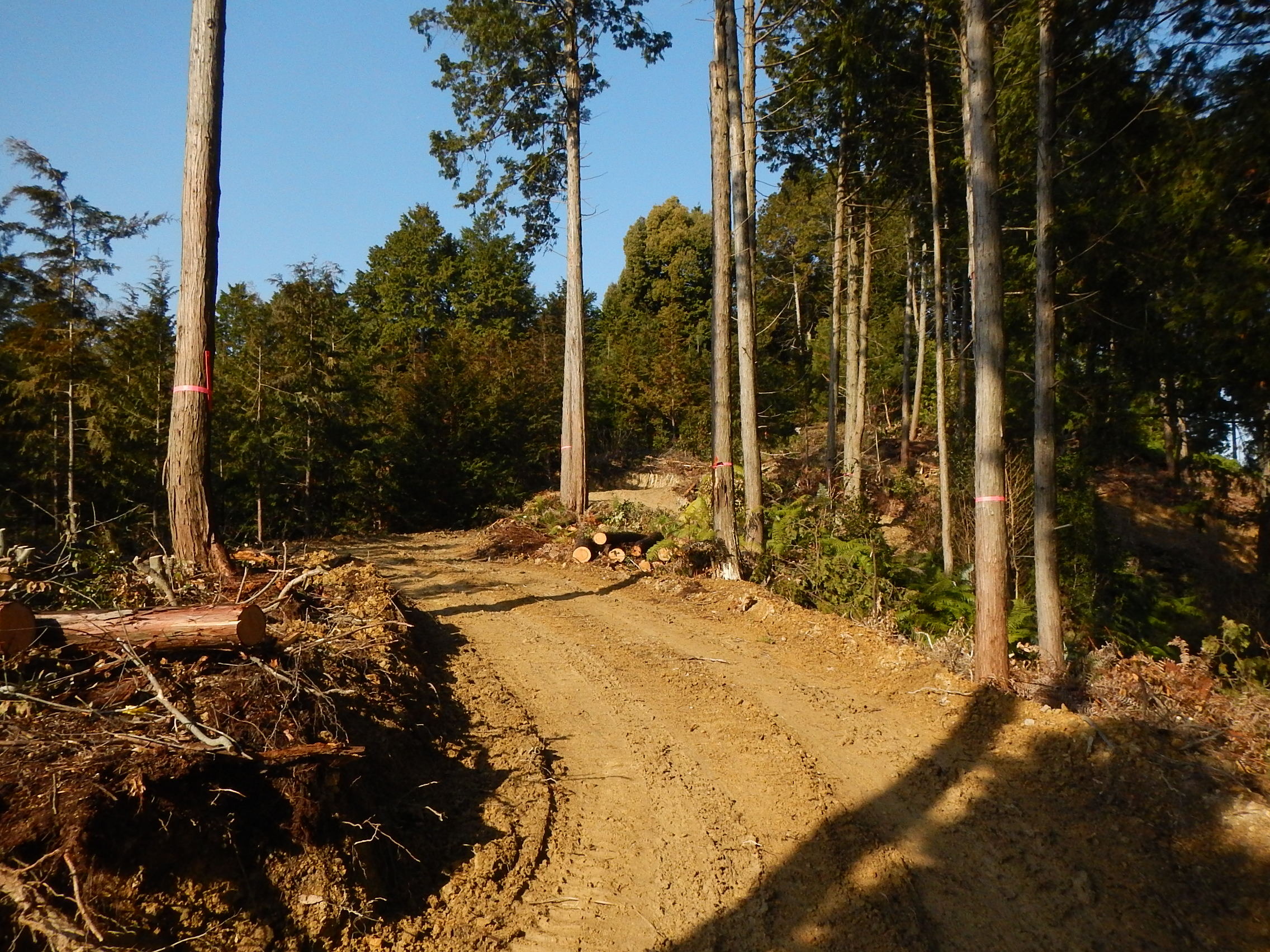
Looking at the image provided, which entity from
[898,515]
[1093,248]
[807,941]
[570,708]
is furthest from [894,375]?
[807,941]

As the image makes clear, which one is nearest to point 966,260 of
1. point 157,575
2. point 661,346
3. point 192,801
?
point 661,346

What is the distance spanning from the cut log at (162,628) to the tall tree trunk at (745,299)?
915 cm

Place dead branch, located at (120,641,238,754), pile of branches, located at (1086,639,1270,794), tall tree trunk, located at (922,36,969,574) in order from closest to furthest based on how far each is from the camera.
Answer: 1. dead branch, located at (120,641,238,754)
2. pile of branches, located at (1086,639,1270,794)
3. tall tree trunk, located at (922,36,969,574)

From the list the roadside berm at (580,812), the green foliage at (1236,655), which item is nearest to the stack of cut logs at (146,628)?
the roadside berm at (580,812)

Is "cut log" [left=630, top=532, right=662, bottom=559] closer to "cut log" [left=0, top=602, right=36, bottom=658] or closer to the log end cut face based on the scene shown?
the log end cut face

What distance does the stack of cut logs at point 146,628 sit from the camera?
179 inches

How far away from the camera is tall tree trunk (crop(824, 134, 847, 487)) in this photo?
1994 cm

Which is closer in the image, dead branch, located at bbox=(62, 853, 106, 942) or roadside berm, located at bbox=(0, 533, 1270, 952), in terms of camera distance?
dead branch, located at bbox=(62, 853, 106, 942)

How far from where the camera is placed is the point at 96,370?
52.0 feet

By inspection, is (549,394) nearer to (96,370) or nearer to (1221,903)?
(96,370)

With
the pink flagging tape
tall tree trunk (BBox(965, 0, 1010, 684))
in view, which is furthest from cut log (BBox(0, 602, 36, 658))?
tall tree trunk (BBox(965, 0, 1010, 684))

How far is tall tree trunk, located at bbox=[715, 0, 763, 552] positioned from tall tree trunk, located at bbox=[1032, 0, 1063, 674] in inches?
160

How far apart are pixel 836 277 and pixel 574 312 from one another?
7.58 meters

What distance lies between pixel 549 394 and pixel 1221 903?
23985mm
